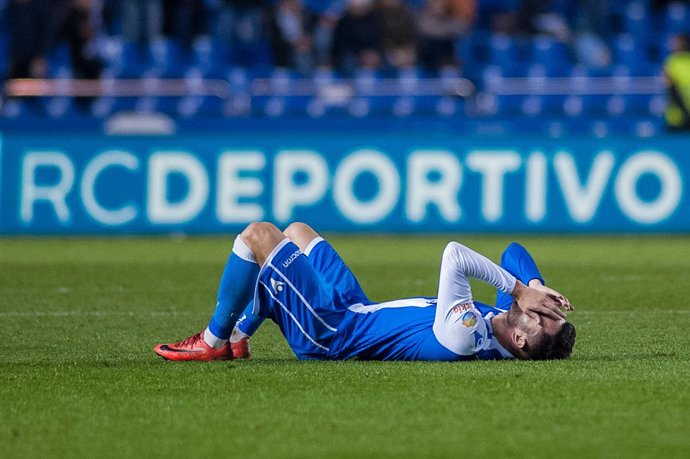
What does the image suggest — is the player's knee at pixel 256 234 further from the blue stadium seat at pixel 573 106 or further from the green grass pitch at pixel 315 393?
the blue stadium seat at pixel 573 106

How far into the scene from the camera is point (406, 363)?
668 centimetres

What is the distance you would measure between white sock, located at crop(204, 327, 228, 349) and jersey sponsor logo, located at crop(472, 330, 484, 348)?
1.23 metres

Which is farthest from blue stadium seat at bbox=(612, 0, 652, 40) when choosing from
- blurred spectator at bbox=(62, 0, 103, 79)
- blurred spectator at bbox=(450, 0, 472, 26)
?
blurred spectator at bbox=(62, 0, 103, 79)

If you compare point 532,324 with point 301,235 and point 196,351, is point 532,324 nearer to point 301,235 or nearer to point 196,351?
point 301,235

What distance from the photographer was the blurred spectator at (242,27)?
18.4 m

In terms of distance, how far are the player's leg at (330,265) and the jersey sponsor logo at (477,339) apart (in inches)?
23.8

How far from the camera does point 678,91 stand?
16609 mm

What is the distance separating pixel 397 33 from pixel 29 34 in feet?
15.5

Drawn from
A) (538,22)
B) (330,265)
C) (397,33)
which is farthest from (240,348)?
(538,22)

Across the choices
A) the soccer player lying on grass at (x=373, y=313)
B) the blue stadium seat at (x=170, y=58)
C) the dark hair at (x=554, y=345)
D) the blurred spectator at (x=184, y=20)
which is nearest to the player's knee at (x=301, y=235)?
the soccer player lying on grass at (x=373, y=313)

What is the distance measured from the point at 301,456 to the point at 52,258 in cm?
921

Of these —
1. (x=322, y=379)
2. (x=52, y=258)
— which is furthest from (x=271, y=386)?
(x=52, y=258)

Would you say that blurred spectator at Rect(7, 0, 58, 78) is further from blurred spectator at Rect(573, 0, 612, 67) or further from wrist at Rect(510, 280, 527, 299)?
wrist at Rect(510, 280, 527, 299)

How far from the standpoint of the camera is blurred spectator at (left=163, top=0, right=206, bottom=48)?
18.5 meters
